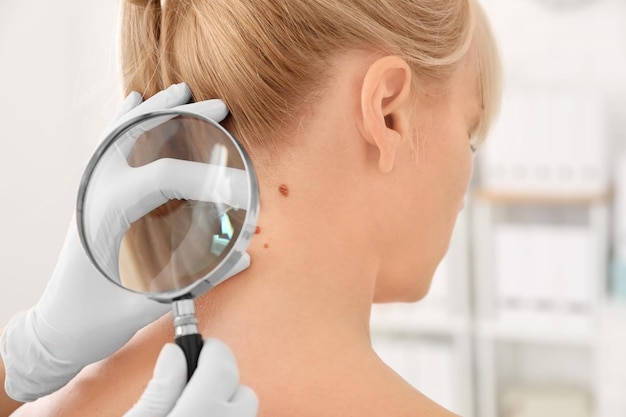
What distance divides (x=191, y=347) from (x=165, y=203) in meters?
0.18

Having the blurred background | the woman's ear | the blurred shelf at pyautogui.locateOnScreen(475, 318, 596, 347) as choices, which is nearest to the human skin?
the woman's ear

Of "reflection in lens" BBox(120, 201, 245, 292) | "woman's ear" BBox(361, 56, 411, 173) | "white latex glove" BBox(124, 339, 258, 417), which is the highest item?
"woman's ear" BBox(361, 56, 411, 173)

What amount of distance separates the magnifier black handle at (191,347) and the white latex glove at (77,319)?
0.76 ft

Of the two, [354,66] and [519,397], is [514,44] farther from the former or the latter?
[354,66]

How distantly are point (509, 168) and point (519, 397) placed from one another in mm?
820

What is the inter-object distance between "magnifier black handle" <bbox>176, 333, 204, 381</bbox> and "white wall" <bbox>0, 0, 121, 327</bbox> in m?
1.58

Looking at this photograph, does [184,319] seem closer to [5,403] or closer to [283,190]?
[283,190]

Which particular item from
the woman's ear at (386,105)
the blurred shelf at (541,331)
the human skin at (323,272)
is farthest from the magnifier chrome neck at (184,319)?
the blurred shelf at (541,331)

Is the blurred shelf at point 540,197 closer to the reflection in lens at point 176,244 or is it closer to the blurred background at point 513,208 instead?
the blurred background at point 513,208

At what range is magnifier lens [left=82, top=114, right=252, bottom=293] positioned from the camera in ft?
2.20

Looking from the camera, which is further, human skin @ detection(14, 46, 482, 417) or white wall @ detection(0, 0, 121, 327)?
white wall @ detection(0, 0, 121, 327)

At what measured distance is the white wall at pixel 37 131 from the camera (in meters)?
2.25

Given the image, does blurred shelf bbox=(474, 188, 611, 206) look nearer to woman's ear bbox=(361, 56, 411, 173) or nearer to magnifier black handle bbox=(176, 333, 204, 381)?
woman's ear bbox=(361, 56, 411, 173)

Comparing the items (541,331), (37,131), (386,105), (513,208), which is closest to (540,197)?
(513,208)
